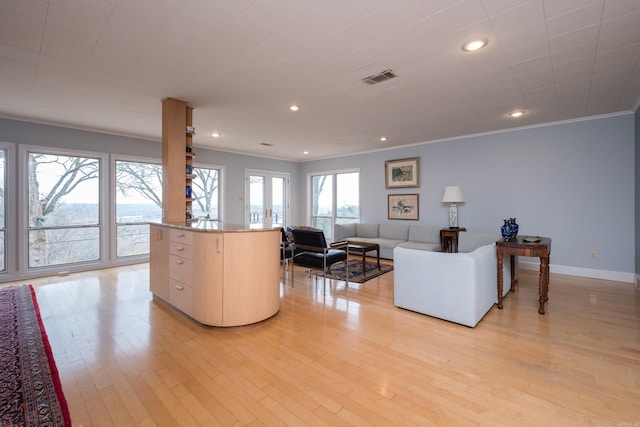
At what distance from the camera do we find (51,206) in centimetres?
494

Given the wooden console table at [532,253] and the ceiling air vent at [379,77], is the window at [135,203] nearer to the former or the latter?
the ceiling air vent at [379,77]

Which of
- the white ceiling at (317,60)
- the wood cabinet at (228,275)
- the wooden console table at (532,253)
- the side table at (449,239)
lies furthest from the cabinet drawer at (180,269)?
the side table at (449,239)

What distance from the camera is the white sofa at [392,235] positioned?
5.78 m

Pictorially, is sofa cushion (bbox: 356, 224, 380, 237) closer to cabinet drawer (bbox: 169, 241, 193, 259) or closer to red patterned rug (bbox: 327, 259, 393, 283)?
red patterned rug (bbox: 327, 259, 393, 283)

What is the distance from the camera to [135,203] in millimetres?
5859

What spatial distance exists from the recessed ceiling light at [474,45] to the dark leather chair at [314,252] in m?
2.60

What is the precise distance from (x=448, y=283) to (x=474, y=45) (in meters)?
2.17

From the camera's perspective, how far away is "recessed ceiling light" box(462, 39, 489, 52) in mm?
2395

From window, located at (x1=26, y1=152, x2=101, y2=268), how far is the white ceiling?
2.58 ft

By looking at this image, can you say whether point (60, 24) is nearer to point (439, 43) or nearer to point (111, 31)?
point (111, 31)

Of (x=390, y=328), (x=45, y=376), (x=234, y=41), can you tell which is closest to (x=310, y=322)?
(x=390, y=328)

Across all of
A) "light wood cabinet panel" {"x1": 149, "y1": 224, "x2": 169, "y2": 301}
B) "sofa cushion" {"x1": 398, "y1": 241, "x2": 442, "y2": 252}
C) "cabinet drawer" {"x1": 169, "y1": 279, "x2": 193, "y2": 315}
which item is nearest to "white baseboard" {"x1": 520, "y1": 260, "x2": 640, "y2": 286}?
"sofa cushion" {"x1": 398, "y1": 241, "x2": 442, "y2": 252}

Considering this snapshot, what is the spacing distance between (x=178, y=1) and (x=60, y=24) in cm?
106

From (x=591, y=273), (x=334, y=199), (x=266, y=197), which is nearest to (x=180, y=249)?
(x=266, y=197)
